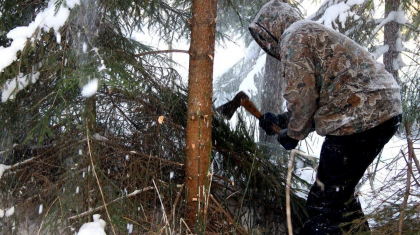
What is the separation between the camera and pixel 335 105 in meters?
2.86

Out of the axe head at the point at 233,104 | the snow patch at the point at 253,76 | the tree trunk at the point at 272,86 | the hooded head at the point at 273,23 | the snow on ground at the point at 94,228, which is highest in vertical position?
the snow patch at the point at 253,76

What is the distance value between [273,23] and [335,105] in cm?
85

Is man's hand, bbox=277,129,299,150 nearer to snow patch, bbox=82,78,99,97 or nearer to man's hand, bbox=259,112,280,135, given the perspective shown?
man's hand, bbox=259,112,280,135

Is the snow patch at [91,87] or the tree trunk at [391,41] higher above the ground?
the tree trunk at [391,41]

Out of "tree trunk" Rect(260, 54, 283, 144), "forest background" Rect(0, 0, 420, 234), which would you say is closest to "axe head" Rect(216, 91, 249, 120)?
"forest background" Rect(0, 0, 420, 234)

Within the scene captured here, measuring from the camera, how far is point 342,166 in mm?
2926

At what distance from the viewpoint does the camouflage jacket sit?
9.29 feet

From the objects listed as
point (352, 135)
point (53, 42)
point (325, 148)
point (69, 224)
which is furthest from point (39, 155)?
point (352, 135)

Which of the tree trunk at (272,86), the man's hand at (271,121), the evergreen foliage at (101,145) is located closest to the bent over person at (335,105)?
the man's hand at (271,121)

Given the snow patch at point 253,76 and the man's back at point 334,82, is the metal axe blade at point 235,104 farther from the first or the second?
the snow patch at point 253,76

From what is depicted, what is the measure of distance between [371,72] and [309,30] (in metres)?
0.56

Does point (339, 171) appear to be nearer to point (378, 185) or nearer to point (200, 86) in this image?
point (200, 86)

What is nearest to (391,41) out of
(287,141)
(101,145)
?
(287,141)

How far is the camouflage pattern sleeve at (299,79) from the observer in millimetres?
2830
